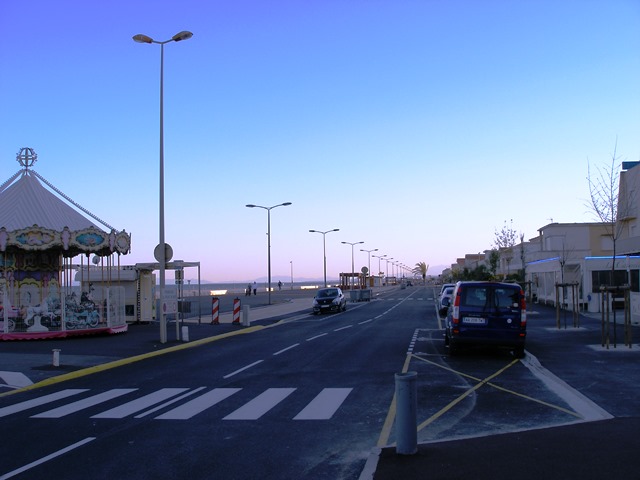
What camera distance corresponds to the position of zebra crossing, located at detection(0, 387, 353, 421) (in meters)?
8.95

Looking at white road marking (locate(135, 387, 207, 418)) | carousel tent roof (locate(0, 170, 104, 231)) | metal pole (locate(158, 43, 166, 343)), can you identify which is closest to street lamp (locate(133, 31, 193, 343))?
metal pole (locate(158, 43, 166, 343))

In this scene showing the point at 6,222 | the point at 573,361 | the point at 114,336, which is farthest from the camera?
the point at 6,222

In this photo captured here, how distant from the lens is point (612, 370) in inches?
492

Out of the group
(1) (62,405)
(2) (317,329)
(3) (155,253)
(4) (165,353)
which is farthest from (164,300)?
(1) (62,405)

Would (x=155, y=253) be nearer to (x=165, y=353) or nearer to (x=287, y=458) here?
(x=165, y=353)

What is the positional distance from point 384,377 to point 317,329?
14.0 metres

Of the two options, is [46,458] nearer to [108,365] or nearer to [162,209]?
[108,365]

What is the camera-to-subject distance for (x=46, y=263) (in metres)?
26.6

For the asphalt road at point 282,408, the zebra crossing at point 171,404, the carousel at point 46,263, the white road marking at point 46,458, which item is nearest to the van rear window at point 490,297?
the asphalt road at point 282,408

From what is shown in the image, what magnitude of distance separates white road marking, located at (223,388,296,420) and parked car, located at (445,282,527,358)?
575 centimetres

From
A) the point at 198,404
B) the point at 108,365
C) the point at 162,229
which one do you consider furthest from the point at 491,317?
the point at 162,229

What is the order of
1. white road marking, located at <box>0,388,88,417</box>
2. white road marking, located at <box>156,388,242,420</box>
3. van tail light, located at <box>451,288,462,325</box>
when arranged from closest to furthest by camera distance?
white road marking, located at <box>156,388,242,420</box> → white road marking, located at <box>0,388,88,417</box> → van tail light, located at <box>451,288,462,325</box>

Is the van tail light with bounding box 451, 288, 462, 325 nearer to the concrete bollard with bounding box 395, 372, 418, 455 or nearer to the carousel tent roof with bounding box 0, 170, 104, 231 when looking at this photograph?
the concrete bollard with bounding box 395, 372, 418, 455

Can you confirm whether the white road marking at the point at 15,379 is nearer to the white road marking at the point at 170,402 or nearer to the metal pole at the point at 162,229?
the white road marking at the point at 170,402
